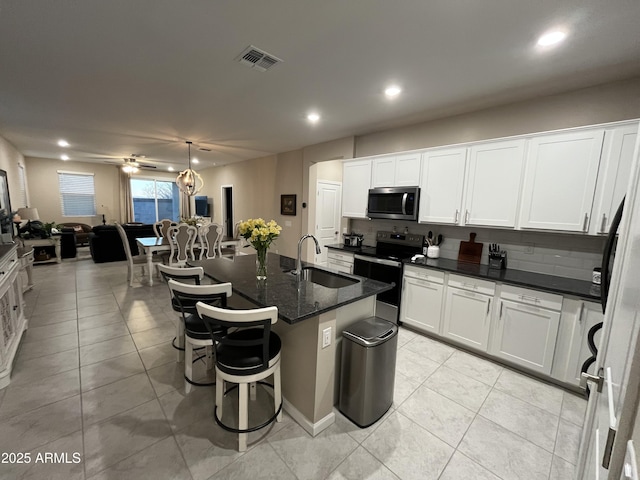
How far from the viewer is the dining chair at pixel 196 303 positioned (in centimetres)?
176

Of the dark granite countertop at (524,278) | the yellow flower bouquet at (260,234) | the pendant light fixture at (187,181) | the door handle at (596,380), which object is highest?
the pendant light fixture at (187,181)

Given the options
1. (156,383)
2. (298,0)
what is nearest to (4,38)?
(298,0)

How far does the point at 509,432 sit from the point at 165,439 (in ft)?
7.84

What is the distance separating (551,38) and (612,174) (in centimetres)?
127

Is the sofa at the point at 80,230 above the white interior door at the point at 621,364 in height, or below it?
below

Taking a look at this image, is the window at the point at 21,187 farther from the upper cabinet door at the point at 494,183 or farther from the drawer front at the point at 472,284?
the upper cabinet door at the point at 494,183

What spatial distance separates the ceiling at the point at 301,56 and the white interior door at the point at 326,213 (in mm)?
2129

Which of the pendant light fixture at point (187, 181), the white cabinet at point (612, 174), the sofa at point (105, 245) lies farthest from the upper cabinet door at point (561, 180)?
the sofa at point (105, 245)

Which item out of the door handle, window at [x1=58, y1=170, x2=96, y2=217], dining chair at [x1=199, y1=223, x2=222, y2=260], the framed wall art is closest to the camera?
the door handle

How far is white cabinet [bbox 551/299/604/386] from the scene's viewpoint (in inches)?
84.8

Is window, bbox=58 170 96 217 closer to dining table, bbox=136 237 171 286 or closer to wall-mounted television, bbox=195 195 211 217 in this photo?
wall-mounted television, bbox=195 195 211 217

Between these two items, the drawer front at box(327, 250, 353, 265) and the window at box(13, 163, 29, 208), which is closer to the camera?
the drawer front at box(327, 250, 353, 265)

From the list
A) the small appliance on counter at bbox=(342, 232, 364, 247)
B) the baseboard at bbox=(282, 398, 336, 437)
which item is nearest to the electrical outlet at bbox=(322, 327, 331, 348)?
the baseboard at bbox=(282, 398, 336, 437)

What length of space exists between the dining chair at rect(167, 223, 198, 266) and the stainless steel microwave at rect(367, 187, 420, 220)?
3.09 metres
